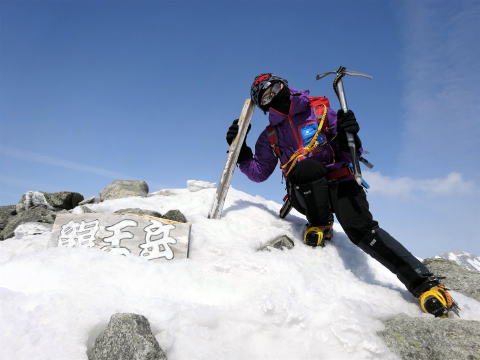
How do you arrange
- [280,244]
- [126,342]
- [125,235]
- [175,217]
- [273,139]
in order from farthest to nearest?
[273,139]
[175,217]
[280,244]
[125,235]
[126,342]

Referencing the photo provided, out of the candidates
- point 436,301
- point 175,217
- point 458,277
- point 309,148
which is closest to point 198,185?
point 175,217

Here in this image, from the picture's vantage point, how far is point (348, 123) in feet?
15.2

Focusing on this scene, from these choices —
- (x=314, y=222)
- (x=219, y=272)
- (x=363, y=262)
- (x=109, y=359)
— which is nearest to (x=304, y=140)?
(x=314, y=222)

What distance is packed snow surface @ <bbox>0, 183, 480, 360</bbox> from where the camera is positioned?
2.27 meters

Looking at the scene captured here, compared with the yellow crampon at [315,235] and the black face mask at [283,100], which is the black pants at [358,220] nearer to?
the yellow crampon at [315,235]

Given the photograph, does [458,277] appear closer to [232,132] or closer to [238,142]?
[238,142]

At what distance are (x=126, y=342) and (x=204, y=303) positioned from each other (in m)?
0.97

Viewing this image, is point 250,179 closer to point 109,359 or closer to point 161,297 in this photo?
point 161,297

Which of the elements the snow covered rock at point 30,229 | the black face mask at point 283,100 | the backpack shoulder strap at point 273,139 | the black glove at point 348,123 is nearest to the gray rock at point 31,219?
the snow covered rock at point 30,229

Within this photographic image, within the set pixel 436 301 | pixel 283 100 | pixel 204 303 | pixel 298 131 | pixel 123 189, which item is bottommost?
pixel 123 189

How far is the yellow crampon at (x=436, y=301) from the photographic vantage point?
341cm

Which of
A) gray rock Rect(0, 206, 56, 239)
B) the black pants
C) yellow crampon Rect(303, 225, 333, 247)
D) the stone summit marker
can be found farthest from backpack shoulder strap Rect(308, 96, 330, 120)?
gray rock Rect(0, 206, 56, 239)

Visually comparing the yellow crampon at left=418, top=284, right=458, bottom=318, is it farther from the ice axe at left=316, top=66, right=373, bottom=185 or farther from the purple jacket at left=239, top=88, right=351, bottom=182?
the purple jacket at left=239, top=88, right=351, bottom=182

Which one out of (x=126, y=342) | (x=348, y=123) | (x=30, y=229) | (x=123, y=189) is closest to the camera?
(x=126, y=342)
